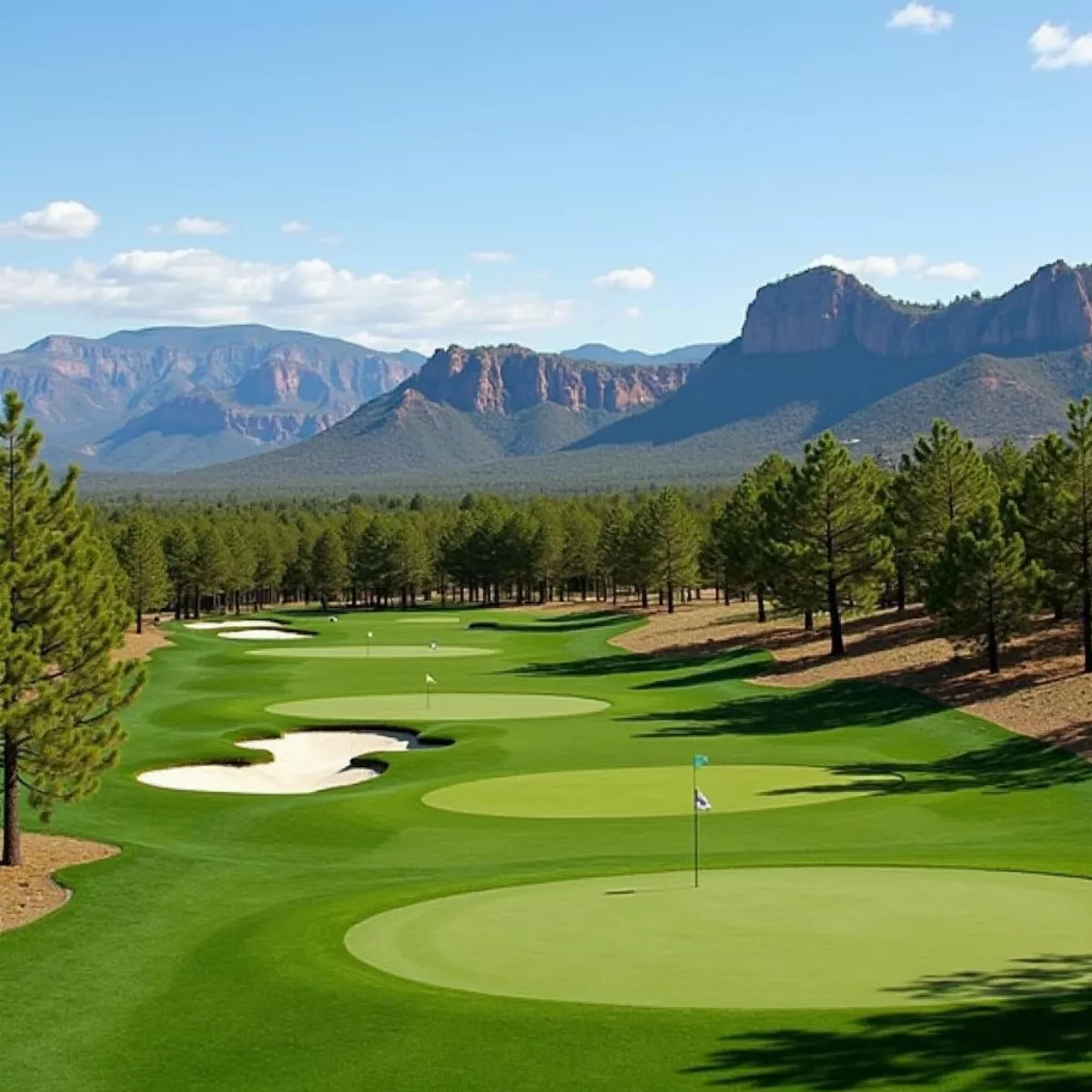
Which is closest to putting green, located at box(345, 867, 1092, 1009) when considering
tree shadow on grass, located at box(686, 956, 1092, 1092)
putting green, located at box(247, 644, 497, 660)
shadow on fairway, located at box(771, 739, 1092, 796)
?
tree shadow on grass, located at box(686, 956, 1092, 1092)

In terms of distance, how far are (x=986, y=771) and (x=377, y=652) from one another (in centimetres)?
5799

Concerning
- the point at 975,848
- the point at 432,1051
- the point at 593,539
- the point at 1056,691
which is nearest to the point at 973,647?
the point at 1056,691

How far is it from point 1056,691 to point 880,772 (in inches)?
411

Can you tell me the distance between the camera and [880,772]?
45.9 meters

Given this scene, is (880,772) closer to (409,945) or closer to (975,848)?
(975,848)

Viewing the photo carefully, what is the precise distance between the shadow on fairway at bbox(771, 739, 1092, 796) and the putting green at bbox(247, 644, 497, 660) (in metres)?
48.8

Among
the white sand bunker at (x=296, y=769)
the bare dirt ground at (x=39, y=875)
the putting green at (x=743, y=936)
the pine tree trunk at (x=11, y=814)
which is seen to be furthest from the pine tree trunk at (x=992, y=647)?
the pine tree trunk at (x=11, y=814)

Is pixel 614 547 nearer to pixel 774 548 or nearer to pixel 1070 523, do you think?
pixel 774 548

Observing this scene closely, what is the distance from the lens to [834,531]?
75.4 m

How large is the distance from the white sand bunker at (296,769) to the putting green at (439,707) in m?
2.85

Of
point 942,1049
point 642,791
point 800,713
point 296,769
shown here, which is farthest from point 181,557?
point 942,1049

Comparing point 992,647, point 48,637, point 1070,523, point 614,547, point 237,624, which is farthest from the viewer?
point 614,547

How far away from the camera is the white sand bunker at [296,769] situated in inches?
1901

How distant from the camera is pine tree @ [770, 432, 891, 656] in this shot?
73500 mm
